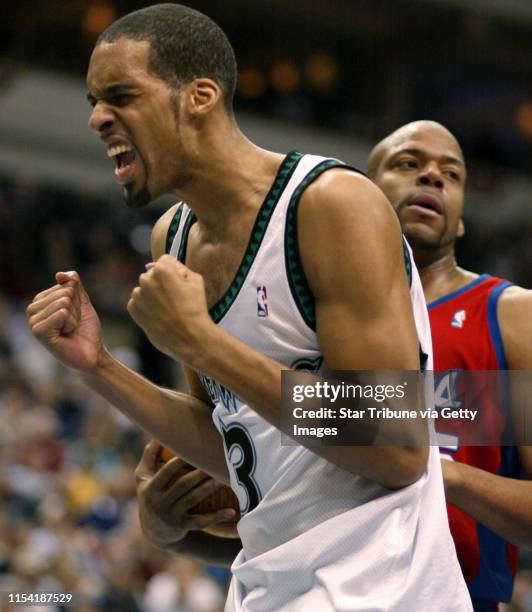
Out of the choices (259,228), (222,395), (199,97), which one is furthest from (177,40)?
(222,395)

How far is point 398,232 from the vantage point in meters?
2.49

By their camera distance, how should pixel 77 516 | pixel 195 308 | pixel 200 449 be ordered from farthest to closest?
pixel 77 516, pixel 200 449, pixel 195 308

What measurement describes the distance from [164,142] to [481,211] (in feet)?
53.9

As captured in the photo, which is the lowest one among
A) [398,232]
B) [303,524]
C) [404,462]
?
[303,524]

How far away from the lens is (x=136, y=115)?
2.64 meters

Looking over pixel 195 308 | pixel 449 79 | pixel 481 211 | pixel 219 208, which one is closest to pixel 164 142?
pixel 219 208

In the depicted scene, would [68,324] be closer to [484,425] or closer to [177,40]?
[177,40]

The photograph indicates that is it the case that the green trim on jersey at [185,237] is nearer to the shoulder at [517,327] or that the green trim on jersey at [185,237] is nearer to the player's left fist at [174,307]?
the player's left fist at [174,307]

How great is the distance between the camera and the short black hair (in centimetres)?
268

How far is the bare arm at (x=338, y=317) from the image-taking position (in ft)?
7.83

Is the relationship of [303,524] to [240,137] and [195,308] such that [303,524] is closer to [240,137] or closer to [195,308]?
[195,308]

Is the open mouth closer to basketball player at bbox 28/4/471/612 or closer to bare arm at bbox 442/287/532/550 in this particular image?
basketball player at bbox 28/4/471/612

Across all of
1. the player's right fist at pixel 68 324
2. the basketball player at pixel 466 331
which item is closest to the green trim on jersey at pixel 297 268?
the player's right fist at pixel 68 324

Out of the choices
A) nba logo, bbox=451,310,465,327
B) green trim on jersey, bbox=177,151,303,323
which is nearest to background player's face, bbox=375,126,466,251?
nba logo, bbox=451,310,465,327
